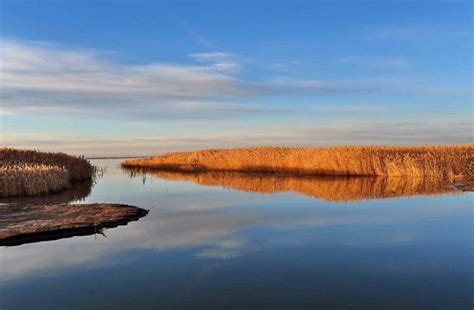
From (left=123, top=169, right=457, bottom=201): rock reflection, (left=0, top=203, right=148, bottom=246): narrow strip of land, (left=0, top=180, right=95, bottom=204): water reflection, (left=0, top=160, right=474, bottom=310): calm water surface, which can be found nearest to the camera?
(left=0, top=160, right=474, bottom=310): calm water surface

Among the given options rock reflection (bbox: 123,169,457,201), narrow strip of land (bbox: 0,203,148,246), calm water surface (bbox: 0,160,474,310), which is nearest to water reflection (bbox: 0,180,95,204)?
narrow strip of land (bbox: 0,203,148,246)

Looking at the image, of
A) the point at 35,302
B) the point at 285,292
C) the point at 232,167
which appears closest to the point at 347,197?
the point at 285,292

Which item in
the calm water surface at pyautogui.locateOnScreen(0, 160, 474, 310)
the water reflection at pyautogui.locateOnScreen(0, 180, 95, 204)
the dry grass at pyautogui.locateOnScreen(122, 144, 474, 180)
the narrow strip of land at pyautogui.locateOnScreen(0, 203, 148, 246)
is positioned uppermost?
the dry grass at pyautogui.locateOnScreen(122, 144, 474, 180)

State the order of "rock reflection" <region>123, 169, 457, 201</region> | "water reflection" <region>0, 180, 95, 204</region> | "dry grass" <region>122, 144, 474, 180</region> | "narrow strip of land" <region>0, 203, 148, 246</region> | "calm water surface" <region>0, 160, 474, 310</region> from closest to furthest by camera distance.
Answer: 1. "calm water surface" <region>0, 160, 474, 310</region>
2. "narrow strip of land" <region>0, 203, 148, 246</region>
3. "water reflection" <region>0, 180, 95, 204</region>
4. "rock reflection" <region>123, 169, 457, 201</region>
5. "dry grass" <region>122, 144, 474, 180</region>

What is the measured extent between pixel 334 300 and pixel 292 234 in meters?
5.36

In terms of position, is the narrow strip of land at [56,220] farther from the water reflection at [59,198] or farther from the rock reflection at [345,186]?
the rock reflection at [345,186]

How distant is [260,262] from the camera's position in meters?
10.0

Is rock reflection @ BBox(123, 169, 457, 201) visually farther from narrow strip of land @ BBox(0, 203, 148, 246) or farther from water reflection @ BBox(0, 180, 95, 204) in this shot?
narrow strip of land @ BBox(0, 203, 148, 246)

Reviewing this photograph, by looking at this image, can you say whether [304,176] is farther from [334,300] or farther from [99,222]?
[334,300]

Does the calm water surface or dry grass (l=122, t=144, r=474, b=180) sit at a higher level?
dry grass (l=122, t=144, r=474, b=180)

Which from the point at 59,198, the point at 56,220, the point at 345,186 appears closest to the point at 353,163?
the point at 345,186

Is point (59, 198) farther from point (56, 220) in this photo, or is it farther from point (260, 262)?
point (260, 262)

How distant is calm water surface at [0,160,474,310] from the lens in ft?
25.7

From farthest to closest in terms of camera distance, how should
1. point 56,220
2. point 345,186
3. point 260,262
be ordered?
point 345,186 → point 56,220 → point 260,262
